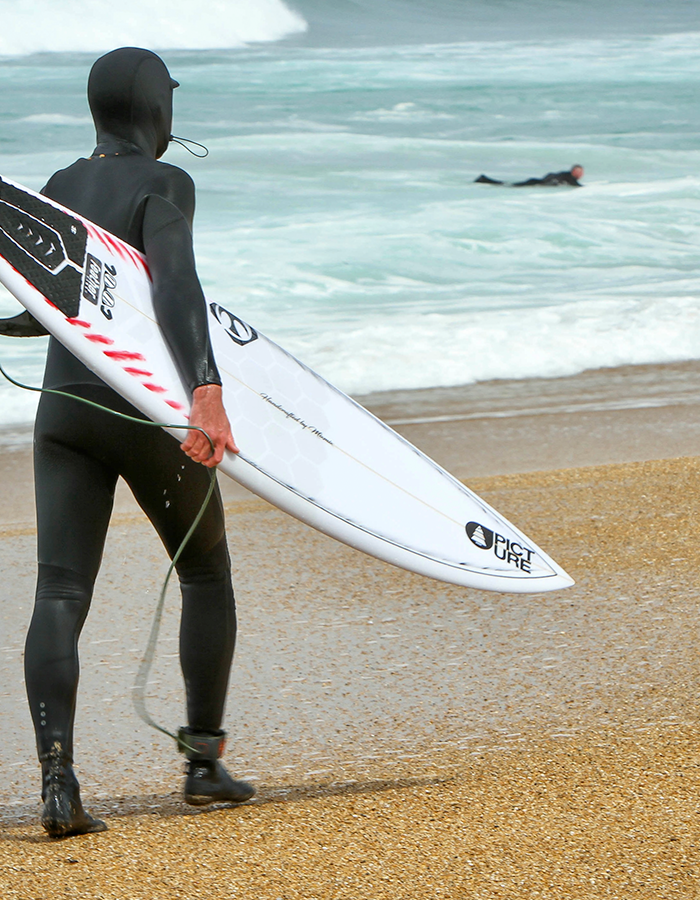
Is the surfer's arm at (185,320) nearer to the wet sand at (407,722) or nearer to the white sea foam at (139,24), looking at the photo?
the wet sand at (407,722)

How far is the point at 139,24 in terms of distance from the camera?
3712cm

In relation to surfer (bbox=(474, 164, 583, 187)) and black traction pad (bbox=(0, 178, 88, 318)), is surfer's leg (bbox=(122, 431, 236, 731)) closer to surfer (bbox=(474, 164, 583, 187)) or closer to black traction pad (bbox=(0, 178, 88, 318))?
black traction pad (bbox=(0, 178, 88, 318))

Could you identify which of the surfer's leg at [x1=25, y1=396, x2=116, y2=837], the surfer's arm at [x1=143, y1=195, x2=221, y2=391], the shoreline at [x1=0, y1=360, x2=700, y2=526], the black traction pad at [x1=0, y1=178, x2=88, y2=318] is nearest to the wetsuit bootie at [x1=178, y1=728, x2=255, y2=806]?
the surfer's leg at [x1=25, y1=396, x2=116, y2=837]

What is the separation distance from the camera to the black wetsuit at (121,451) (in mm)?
1996

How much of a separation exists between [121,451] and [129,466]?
3cm

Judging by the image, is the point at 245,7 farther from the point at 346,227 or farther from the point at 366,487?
the point at 366,487

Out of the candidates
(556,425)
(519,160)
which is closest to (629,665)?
(556,425)

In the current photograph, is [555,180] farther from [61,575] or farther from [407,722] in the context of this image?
[61,575]

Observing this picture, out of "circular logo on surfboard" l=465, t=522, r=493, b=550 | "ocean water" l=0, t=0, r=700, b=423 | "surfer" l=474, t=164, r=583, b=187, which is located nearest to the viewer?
"circular logo on surfboard" l=465, t=522, r=493, b=550

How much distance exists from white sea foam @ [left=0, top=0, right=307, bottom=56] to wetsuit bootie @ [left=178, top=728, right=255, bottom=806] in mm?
34432

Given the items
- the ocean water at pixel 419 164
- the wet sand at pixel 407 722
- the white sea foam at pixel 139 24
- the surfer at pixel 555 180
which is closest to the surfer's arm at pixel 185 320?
the wet sand at pixel 407 722

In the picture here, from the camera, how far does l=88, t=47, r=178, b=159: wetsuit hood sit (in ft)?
6.81

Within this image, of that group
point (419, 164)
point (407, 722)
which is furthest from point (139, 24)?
point (407, 722)

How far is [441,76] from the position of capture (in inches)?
1248
